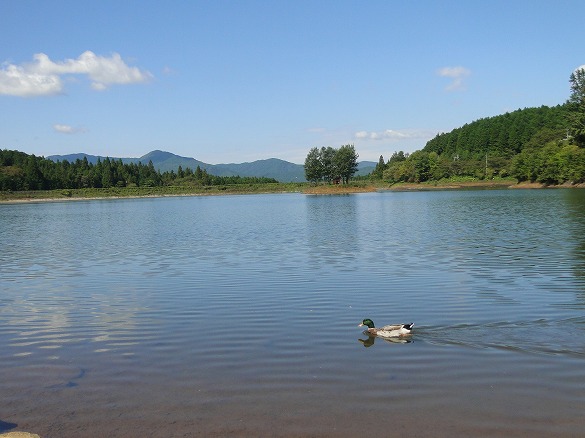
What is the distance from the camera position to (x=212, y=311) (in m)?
15.1

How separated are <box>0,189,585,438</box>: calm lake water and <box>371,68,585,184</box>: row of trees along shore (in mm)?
94869

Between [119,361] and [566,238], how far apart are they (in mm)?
24343

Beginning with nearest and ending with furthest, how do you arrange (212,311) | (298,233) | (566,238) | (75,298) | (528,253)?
(212,311) → (75,298) → (528,253) → (566,238) → (298,233)

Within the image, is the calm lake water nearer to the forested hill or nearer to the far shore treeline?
the far shore treeline

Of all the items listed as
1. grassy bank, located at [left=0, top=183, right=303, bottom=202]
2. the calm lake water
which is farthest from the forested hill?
the calm lake water

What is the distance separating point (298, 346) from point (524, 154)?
431 ft

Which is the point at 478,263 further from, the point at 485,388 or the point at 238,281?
the point at 485,388

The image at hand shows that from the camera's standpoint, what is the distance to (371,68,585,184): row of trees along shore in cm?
11144

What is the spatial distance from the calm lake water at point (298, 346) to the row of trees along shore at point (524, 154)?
311 feet

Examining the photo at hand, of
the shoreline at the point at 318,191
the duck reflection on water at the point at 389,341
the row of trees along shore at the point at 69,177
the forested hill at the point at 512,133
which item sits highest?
the forested hill at the point at 512,133

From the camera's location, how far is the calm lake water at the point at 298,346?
812 cm

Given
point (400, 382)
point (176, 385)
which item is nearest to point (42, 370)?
point (176, 385)

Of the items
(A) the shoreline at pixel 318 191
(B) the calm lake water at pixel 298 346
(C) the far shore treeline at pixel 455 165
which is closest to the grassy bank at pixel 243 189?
(A) the shoreline at pixel 318 191

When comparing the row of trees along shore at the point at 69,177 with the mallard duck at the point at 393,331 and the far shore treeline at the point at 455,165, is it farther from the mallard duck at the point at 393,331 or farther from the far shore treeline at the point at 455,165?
the mallard duck at the point at 393,331
